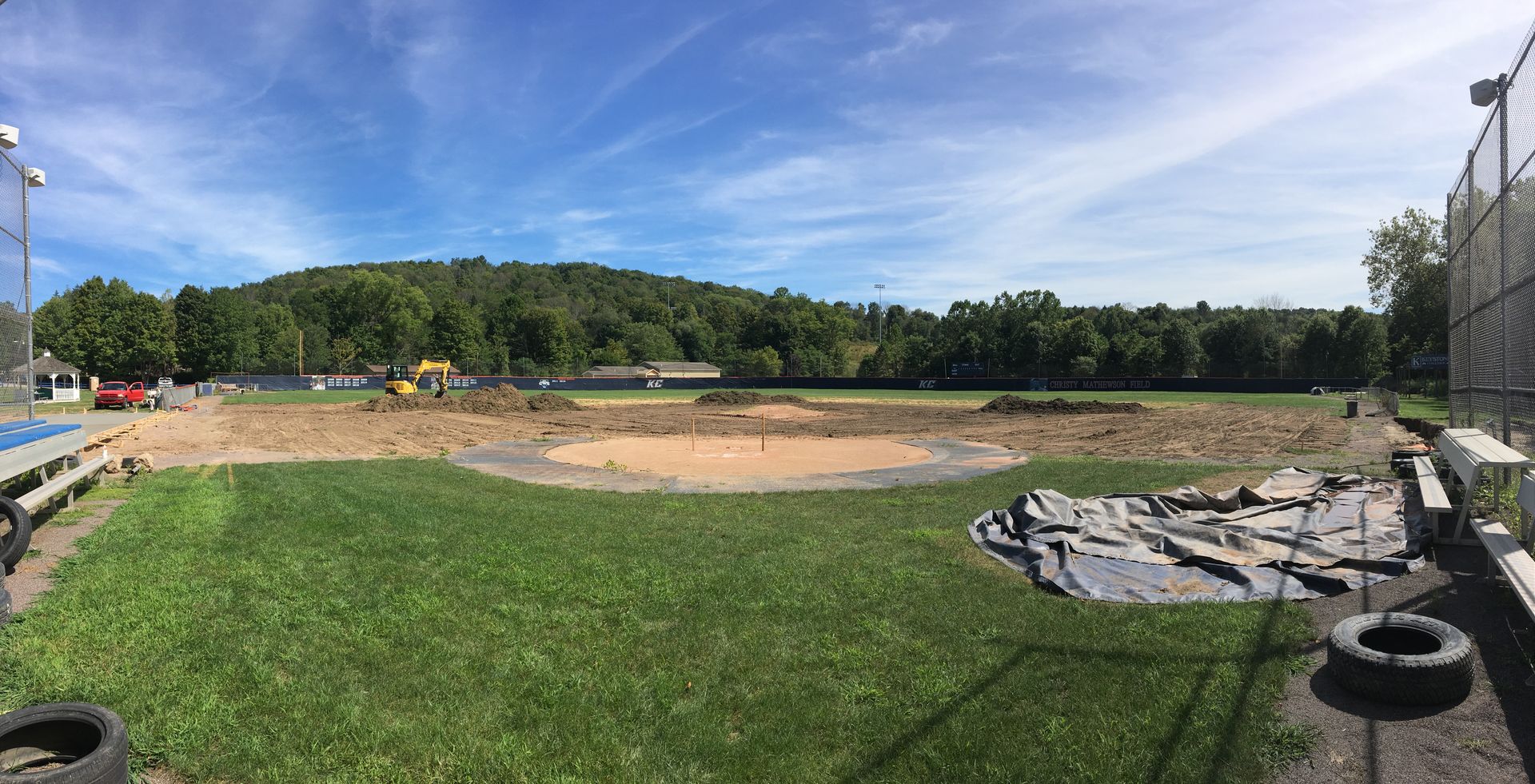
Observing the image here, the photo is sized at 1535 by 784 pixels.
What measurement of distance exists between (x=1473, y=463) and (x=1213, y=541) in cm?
208

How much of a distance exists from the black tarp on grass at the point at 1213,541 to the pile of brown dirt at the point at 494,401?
114 ft

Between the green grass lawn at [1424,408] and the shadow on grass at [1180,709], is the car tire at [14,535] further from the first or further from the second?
the green grass lawn at [1424,408]

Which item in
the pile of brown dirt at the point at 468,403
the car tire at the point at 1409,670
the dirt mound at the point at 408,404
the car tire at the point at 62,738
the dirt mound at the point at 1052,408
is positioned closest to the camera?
the car tire at the point at 62,738

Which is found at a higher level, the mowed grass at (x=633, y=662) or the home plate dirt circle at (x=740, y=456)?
the mowed grass at (x=633, y=662)

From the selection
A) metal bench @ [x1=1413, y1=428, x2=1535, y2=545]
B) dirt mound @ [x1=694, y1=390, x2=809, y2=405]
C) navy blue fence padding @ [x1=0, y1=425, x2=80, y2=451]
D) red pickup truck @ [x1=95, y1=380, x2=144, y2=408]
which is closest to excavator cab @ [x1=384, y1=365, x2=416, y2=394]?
red pickup truck @ [x1=95, y1=380, x2=144, y2=408]

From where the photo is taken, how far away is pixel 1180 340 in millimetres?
86938

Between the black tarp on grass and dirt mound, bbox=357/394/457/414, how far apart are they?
124 feet

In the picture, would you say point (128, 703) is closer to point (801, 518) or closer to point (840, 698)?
point (840, 698)

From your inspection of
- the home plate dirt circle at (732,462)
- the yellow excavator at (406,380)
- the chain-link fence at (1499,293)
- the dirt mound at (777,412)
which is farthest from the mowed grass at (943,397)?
the chain-link fence at (1499,293)

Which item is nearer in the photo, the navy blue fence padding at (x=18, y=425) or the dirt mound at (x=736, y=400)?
the navy blue fence padding at (x=18, y=425)

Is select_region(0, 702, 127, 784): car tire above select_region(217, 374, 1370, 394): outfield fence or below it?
below

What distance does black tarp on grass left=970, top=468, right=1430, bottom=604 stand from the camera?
634cm

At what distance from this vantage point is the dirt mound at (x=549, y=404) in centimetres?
4159

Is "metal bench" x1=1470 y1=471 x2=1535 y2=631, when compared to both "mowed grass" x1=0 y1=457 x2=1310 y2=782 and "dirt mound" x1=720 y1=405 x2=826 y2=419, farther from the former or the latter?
Result: "dirt mound" x1=720 y1=405 x2=826 y2=419
